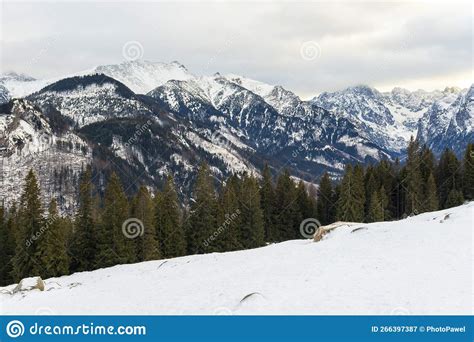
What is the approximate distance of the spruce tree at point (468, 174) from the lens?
73688 millimetres

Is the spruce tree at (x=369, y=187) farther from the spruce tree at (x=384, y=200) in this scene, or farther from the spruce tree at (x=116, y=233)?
the spruce tree at (x=116, y=233)

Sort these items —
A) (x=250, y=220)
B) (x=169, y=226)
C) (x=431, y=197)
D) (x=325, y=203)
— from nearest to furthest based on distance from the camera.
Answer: (x=169, y=226)
(x=250, y=220)
(x=431, y=197)
(x=325, y=203)

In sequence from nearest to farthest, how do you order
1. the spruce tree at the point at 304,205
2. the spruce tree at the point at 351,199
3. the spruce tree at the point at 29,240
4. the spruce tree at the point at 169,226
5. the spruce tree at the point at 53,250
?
1. the spruce tree at the point at 53,250
2. the spruce tree at the point at 29,240
3. the spruce tree at the point at 169,226
4. the spruce tree at the point at 351,199
5. the spruce tree at the point at 304,205

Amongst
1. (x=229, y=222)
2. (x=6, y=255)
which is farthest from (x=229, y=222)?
(x=6, y=255)

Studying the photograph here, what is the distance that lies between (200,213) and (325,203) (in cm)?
2840

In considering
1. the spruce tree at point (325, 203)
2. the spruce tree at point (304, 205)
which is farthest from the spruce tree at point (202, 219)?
the spruce tree at point (325, 203)

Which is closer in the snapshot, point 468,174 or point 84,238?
point 84,238

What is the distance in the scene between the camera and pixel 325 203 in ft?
262

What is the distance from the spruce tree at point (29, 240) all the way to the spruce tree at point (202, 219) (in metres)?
18.7

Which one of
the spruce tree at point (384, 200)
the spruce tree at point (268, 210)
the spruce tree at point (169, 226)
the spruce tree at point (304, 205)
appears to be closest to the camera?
the spruce tree at point (169, 226)

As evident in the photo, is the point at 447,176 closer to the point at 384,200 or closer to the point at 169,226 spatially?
the point at 384,200

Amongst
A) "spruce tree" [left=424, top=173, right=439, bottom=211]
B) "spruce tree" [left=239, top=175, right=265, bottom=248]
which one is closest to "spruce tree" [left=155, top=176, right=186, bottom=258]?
"spruce tree" [left=239, top=175, right=265, bottom=248]
